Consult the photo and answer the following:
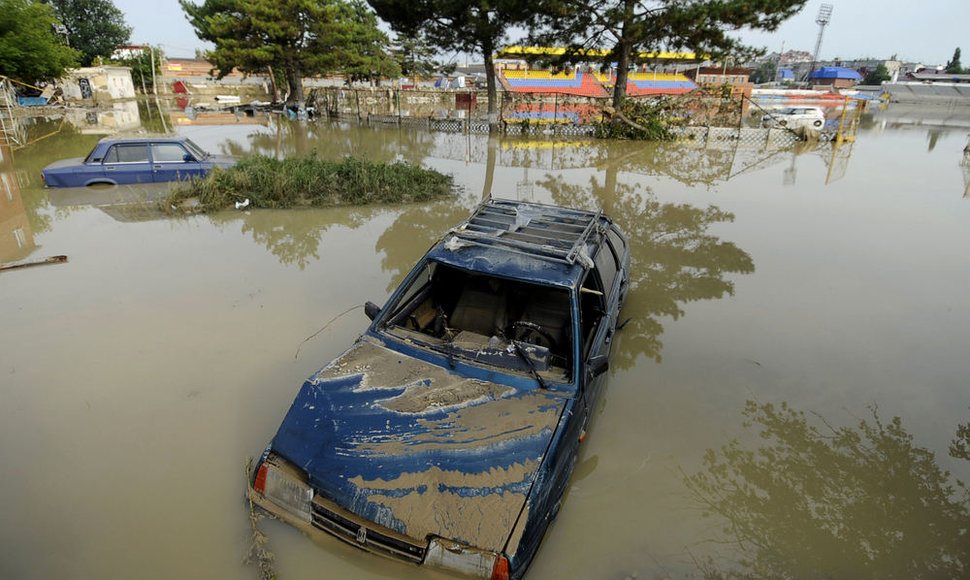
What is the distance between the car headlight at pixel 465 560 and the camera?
99.0 inches

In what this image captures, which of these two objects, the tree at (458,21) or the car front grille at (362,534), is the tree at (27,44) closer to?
the tree at (458,21)

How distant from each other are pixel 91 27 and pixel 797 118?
64.6 m

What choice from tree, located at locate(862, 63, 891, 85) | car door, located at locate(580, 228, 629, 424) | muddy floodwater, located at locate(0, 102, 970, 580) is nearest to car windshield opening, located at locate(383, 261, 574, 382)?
car door, located at locate(580, 228, 629, 424)

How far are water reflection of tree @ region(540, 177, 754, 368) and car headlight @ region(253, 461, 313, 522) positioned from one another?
11.9ft

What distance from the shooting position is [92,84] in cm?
3781

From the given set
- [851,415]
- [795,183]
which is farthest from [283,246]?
[795,183]

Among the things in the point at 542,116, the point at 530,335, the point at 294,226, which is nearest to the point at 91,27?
the point at 542,116

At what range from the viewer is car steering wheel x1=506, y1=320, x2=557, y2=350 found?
4.14 metres

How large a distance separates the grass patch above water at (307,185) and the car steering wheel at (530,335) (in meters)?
7.63

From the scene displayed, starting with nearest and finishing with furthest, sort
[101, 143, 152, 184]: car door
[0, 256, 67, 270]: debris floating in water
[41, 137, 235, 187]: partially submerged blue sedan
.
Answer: [0, 256, 67, 270]: debris floating in water
[41, 137, 235, 187]: partially submerged blue sedan
[101, 143, 152, 184]: car door

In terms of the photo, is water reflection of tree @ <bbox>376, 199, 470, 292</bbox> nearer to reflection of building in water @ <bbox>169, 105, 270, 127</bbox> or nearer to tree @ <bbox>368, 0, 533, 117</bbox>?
tree @ <bbox>368, 0, 533, 117</bbox>

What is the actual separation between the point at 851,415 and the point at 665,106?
20.9 meters

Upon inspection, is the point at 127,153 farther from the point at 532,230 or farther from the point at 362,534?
the point at 362,534

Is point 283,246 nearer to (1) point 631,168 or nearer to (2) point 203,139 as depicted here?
(1) point 631,168
